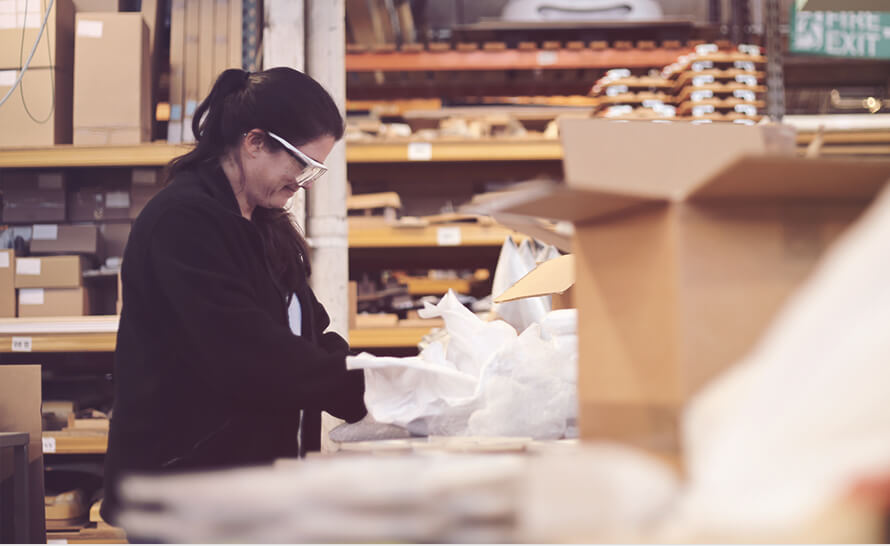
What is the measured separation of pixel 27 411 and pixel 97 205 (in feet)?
3.88

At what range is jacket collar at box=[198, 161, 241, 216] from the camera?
1.31m

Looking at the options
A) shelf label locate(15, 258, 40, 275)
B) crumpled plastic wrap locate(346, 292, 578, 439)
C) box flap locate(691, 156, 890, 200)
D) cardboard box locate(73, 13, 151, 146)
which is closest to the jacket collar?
crumpled plastic wrap locate(346, 292, 578, 439)

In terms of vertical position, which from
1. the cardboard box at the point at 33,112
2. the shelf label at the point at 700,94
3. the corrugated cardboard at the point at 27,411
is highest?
the shelf label at the point at 700,94

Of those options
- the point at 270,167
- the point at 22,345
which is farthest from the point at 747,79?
the point at 22,345

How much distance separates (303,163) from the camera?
1.43m

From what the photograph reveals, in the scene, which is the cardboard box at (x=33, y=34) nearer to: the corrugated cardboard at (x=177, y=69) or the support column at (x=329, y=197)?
the corrugated cardboard at (x=177, y=69)

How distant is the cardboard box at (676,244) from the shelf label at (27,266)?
250 cm

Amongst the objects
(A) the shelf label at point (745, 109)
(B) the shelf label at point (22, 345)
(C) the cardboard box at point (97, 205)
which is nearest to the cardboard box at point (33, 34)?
(C) the cardboard box at point (97, 205)

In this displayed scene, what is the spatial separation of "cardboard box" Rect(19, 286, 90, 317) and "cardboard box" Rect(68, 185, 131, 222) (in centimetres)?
39

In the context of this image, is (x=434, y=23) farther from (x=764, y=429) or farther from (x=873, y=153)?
(x=764, y=429)

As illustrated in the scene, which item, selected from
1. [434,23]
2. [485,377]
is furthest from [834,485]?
[434,23]

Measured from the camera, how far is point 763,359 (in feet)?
1.65

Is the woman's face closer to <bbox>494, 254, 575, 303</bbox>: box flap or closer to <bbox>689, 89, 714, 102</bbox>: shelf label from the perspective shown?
<bbox>494, 254, 575, 303</bbox>: box flap

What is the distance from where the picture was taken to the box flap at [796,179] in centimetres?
55
